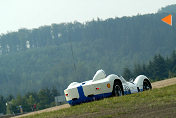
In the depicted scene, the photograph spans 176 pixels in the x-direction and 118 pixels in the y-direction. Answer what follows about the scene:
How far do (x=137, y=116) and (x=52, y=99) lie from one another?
134 metres

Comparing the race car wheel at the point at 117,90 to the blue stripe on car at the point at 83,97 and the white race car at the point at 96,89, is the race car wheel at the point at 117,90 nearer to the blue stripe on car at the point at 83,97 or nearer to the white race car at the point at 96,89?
the white race car at the point at 96,89

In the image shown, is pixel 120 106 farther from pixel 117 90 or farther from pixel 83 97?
pixel 117 90

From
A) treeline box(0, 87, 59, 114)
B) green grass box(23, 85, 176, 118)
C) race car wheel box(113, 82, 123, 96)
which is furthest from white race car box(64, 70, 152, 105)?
treeline box(0, 87, 59, 114)

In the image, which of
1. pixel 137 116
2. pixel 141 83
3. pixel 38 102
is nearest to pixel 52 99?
pixel 38 102

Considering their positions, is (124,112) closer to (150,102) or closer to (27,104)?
(150,102)

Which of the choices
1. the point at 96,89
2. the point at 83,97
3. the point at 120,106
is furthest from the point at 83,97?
the point at 120,106

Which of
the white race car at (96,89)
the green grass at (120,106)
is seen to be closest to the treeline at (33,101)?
the white race car at (96,89)

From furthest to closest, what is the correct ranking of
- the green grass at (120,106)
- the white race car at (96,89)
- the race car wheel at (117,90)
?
the race car wheel at (117,90) → the white race car at (96,89) → the green grass at (120,106)

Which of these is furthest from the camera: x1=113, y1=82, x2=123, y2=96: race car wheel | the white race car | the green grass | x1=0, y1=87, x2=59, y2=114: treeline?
x1=0, y1=87, x2=59, y2=114: treeline

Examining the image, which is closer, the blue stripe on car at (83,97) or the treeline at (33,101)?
the blue stripe on car at (83,97)

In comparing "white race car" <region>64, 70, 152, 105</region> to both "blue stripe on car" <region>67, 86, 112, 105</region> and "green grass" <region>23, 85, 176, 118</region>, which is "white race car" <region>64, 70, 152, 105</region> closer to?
"blue stripe on car" <region>67, 86, 112, 105</region>

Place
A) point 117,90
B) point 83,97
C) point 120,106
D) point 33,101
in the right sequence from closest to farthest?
point 120,106 < point 83,97 < point 117,90 < point 33,101

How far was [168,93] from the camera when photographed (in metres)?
A: 12.8

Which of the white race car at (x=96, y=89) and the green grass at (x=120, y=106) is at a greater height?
the white race car at (x=96, y=89)
